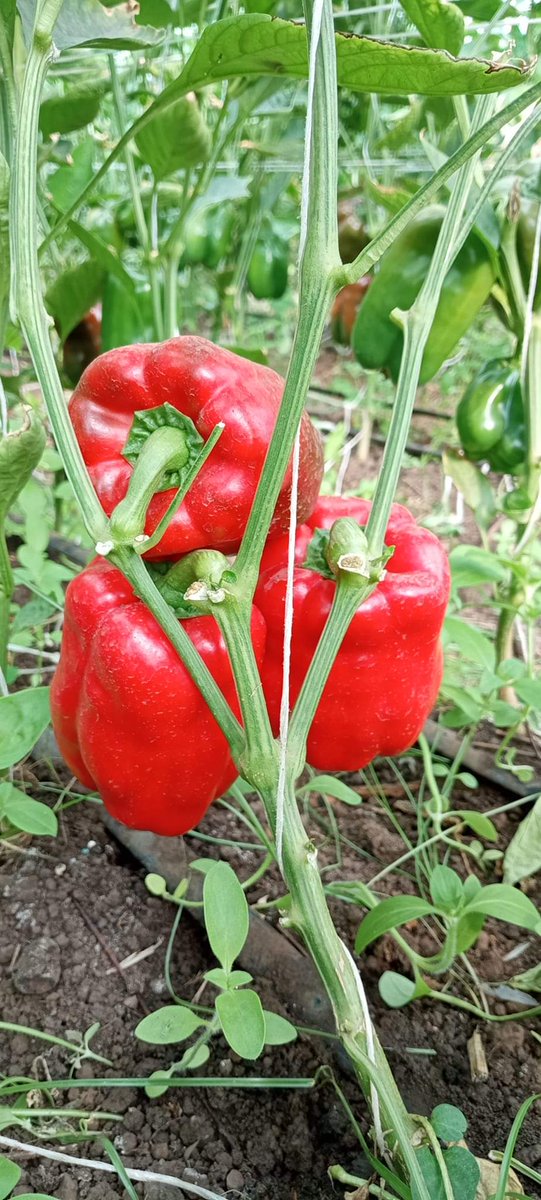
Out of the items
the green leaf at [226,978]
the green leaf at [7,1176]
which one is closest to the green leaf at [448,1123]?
the green leaf at [226,978]

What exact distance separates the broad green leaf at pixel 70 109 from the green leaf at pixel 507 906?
0.98 m

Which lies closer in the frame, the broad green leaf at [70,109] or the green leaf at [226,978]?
the green leaf at [226,978]

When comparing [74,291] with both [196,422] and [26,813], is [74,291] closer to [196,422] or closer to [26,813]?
[196,422]

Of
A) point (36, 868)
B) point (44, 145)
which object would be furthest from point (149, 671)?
point (44, 145)

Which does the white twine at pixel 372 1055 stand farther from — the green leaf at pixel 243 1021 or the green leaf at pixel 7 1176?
the green leaf at pixel 7 1176

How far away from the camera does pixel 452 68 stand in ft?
1.62

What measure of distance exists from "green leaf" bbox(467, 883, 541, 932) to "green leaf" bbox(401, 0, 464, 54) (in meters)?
0.64

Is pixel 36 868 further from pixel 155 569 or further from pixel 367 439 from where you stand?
pixel 367 439

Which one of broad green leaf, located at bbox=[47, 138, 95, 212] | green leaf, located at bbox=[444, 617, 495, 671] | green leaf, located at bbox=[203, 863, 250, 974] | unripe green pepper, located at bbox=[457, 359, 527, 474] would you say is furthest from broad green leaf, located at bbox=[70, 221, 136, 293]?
green leaf, located at bbox=[203, 863, 250, 974]

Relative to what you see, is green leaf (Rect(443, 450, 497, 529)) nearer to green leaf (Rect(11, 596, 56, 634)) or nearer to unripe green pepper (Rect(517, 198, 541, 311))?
unripe green pepper (Rect(517, 198, 541, 311))

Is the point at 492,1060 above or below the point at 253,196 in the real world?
below

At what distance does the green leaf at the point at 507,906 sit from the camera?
2.10 feet

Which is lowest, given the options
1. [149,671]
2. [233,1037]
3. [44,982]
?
[44,982]

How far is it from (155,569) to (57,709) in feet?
0.55
